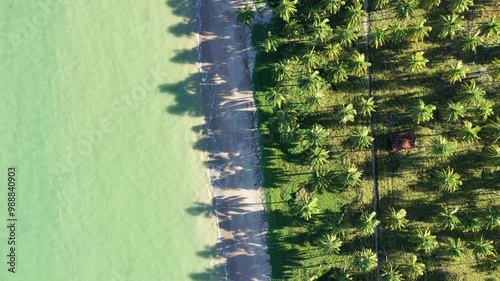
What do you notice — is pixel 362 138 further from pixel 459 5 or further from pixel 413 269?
pixel 459 5

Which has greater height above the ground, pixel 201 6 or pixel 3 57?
pixel 201 6

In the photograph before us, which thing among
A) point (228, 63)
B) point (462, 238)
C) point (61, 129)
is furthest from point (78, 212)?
point (462, 238)

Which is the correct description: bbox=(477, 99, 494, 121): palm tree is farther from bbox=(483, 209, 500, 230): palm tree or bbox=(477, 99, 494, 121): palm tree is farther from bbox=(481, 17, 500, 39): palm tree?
bbox=(483, 209, 500, 230): palm tree

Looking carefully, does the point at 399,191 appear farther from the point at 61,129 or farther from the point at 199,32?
the point at 61,129

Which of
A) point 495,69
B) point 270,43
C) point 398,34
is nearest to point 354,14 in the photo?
point 398,34

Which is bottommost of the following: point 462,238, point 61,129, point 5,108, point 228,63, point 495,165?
point 462,238

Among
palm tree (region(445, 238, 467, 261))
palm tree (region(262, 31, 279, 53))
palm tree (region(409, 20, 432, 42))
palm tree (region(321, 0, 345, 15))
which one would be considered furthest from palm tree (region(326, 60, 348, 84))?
palm tree (region(445, 238, 467, 261))

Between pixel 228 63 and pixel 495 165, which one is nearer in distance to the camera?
pixel 495 165

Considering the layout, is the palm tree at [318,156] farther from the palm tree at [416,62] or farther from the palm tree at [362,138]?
the palm tree at [416,62]
